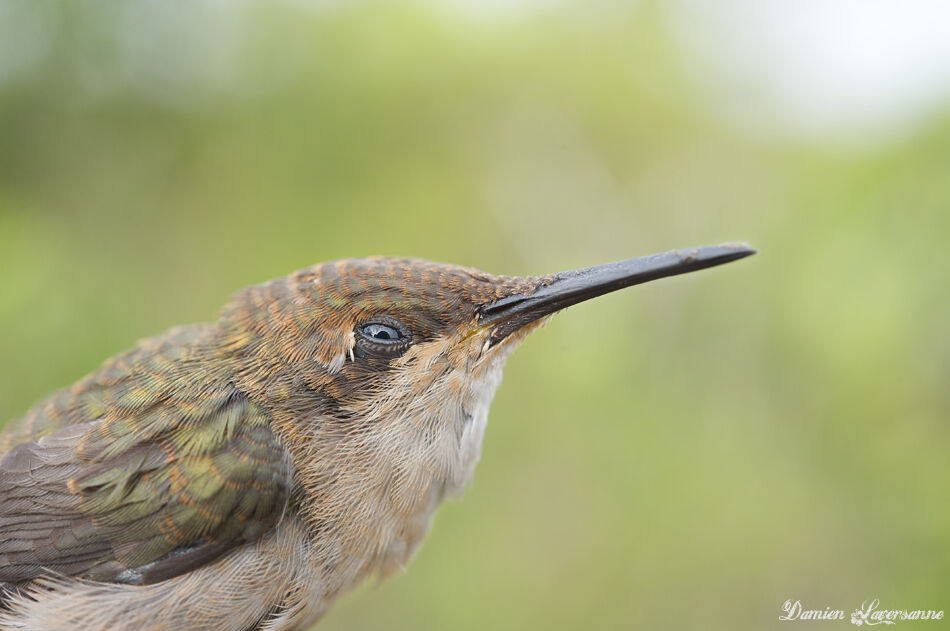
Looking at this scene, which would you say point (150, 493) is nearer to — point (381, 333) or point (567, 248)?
point (381, 333)

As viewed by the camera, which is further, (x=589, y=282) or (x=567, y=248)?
(x=567, y=248)

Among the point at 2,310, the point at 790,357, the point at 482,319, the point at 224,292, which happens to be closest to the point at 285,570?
the point at 482,319
